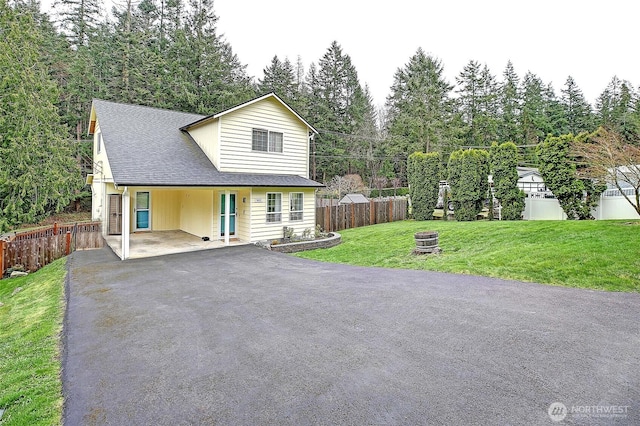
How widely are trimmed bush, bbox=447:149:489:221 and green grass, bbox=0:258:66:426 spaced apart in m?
17.0

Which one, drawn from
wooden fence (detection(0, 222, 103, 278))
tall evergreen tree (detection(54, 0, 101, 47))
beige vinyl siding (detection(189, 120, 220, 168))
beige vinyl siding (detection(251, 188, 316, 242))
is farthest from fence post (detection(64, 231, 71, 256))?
tall evergreen tree (detection(54, 0, 101, 47))

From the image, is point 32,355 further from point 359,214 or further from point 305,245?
point 359,214

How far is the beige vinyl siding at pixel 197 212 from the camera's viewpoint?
13.4 m

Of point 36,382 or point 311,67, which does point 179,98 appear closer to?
point 311,67

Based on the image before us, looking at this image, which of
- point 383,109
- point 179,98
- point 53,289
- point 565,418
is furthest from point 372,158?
point 565,418

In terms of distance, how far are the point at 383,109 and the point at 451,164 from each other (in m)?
33.8

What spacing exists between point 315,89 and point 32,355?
39405mm

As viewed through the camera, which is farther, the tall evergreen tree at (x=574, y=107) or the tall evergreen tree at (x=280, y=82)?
the tall evergreen tree at (x=574, y=107)

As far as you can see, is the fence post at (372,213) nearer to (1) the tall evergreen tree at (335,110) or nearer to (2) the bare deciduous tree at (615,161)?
(2) the bare deciduous tree at (615,161)

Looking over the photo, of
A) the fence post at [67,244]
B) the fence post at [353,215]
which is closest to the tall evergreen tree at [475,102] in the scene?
the fence post at [353,215]

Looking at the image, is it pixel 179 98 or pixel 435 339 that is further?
pixel 179 98

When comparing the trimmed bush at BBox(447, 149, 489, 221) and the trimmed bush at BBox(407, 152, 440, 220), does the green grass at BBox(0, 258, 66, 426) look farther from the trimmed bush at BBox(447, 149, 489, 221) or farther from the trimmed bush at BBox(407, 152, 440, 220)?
the trimmed bush at BBox(407, 152, 440, 220)

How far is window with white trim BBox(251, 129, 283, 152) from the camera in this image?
13.6 meters

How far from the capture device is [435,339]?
436cm
